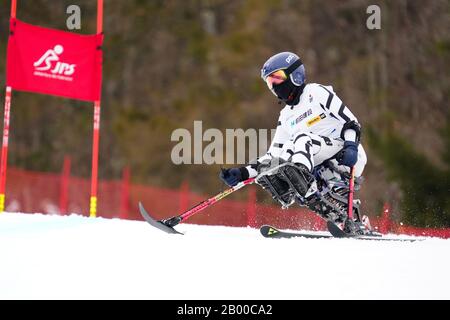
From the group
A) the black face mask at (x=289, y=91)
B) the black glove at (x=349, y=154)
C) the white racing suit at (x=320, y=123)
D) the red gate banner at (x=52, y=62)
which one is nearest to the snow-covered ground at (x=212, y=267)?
the black glove at (x=349, y=154)

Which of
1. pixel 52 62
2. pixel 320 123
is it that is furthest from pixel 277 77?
pixel 52 62

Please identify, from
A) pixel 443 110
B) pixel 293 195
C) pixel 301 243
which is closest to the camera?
pixel 301 243

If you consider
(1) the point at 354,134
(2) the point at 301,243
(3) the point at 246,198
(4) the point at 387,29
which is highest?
(4) the point at 387,29

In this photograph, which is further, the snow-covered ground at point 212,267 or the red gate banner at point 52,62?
the red gate banner at point 52,62

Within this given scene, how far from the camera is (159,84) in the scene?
123 feet

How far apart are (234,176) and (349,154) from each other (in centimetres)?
108

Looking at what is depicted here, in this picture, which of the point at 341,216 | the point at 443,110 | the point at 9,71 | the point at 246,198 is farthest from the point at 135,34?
the point at 341,216

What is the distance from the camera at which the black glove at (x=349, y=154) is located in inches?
313

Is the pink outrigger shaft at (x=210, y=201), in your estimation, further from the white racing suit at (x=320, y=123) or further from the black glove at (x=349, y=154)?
the black glove at (x=349, y=154)

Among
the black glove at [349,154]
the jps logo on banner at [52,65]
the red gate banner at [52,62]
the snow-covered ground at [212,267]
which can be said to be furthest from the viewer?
the jps logo on banner at [52,65]

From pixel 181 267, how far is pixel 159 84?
32.0 m

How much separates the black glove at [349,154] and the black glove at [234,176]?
0.90 metres

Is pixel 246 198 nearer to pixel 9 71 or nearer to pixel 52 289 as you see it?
pixel 9 71

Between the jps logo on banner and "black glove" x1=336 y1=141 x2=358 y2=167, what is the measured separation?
4692 mm
